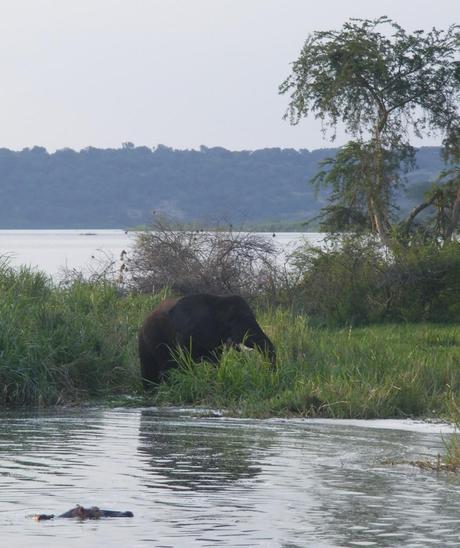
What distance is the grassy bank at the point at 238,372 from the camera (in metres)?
14.8

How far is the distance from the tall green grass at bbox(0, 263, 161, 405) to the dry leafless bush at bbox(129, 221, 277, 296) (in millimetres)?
4327

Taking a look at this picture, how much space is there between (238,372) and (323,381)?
945 mm

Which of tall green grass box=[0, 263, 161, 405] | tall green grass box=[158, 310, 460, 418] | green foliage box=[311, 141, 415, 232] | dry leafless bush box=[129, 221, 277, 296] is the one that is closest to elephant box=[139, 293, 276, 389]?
tall green grass box=[158, 310, 460, 418]

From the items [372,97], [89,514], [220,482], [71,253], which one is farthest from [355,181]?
[71,253]

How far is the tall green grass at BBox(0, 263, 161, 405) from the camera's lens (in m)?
15.7

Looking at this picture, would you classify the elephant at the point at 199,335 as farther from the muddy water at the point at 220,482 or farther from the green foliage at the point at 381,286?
the green foliage at the point at 381,286

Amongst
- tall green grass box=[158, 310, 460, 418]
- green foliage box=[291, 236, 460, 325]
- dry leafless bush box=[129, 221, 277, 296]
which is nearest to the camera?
tall green grass box=[158, 310, 460, 418]

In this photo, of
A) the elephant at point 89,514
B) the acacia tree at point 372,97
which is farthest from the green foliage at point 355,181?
the elephant at point 89,514

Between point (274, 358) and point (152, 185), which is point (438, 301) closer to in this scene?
point (274, 358)

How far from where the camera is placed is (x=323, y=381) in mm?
15539

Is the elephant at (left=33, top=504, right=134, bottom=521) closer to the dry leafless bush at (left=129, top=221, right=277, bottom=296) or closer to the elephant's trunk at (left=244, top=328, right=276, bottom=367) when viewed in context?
the elephant's trunk at (left=244, top=328, right=276, bottom=367)

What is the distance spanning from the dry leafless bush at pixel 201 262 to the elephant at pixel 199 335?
6860mm

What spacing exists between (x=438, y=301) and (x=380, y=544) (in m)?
16.2

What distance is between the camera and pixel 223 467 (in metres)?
11.5
